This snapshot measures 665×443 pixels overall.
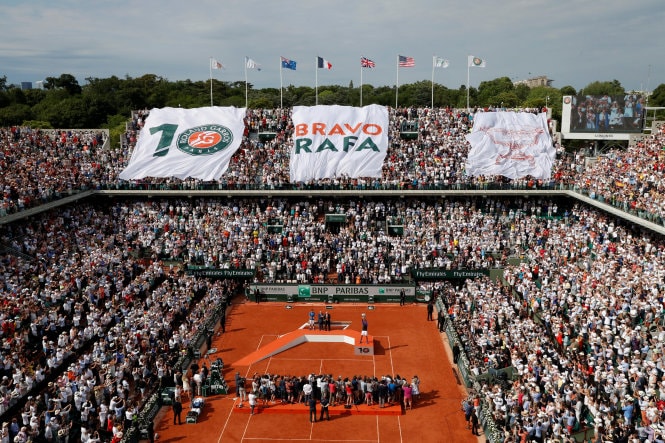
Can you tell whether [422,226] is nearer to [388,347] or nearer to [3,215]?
[388,347]

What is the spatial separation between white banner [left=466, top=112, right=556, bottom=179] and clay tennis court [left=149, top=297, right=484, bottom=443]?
13.0m

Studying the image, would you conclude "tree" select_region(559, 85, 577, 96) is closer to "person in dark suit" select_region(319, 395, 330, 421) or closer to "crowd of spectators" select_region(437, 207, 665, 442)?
"crowd of spectators" select_region(437, 207, 665, 442)

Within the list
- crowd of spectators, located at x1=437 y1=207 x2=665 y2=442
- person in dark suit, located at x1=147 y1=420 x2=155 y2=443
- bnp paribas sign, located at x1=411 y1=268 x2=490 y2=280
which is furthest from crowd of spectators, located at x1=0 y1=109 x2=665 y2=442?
person in dark suit, located at x1=147 y1=420 x2=155 y2=443

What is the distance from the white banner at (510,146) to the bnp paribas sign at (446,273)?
851cm

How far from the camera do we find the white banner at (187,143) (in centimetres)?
4106

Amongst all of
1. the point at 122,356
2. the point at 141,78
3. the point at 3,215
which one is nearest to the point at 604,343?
the point at 122,356

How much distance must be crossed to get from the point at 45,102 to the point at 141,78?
22149mm

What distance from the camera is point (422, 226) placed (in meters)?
38.7

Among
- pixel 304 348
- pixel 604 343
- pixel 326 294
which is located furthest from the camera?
pixel 326 294

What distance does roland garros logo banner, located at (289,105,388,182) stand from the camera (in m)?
41.0

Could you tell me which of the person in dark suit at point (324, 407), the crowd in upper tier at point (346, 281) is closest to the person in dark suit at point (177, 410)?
the crowd in upper tier at point (346, 281)

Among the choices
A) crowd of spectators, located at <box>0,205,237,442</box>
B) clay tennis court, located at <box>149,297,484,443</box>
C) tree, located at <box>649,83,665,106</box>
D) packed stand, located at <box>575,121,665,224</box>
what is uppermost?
tree, located at <box>649,83,665,106</box>

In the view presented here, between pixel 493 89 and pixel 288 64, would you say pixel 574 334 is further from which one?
pixel 493 89

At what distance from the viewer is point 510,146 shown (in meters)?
41.2
